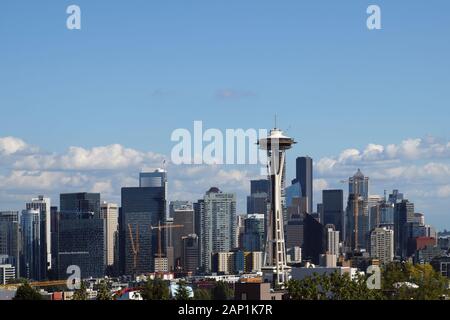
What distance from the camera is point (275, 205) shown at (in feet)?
327

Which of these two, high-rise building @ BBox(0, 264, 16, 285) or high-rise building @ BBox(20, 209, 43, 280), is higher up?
high-rise building @ BBox(20, 209, 43, 280)

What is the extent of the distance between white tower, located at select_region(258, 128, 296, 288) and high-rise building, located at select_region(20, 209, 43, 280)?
81.3m

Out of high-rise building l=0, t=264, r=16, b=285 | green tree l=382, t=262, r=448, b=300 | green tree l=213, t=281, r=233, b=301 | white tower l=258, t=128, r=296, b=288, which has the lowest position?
high-rise building l=0, t=264, r=16, b=285

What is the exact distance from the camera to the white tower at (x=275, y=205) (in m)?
96.7

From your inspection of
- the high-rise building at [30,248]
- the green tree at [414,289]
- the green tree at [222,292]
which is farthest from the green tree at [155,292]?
the high-rise building at [30,248]

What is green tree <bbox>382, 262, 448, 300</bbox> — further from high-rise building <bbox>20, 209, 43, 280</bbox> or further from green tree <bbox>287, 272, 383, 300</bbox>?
high-rise building <bbox>20, 209, 43, 280</bbox>

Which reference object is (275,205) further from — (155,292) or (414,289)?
→ (155,292)

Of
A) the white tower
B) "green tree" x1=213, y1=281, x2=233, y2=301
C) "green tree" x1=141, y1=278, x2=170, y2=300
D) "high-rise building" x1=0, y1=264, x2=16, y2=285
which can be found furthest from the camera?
"high-rise building" x1=0, y1=264, x2=16, y2=285

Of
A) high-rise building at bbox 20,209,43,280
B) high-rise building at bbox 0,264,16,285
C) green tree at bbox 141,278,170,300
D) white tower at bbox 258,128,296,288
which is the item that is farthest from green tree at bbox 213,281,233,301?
high-rise building at bbox 20,209,43,280

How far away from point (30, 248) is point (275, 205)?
101 metres

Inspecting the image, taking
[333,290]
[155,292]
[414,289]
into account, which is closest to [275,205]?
[414,289]

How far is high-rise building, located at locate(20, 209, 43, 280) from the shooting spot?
18362 cm
